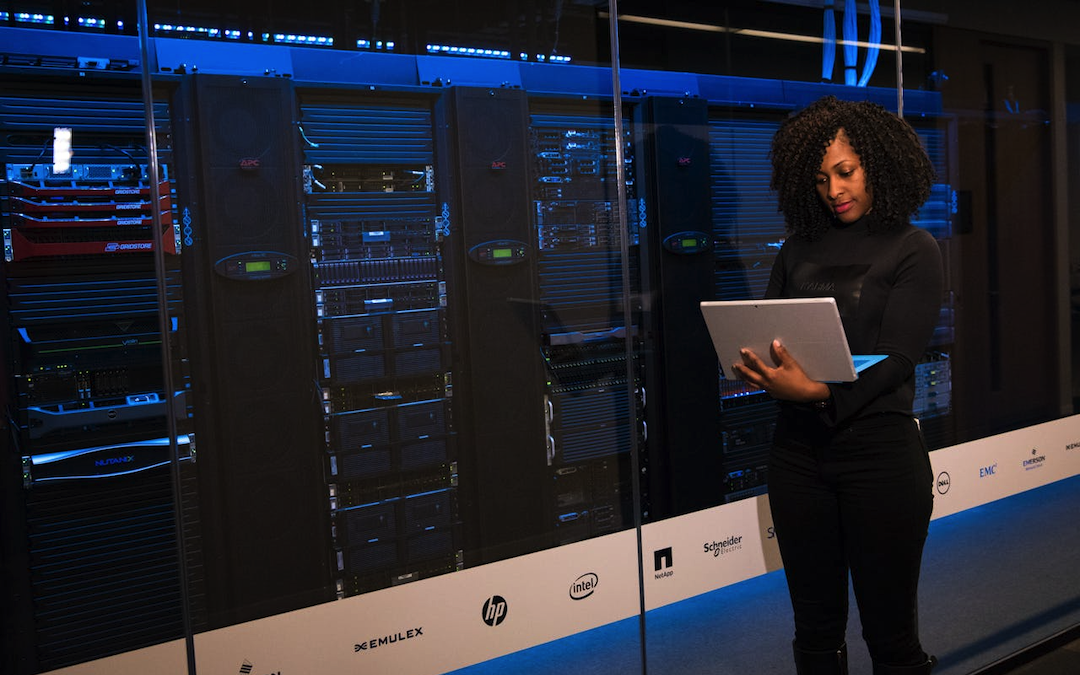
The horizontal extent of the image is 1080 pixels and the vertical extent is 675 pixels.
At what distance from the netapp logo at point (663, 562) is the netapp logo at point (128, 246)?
161cm

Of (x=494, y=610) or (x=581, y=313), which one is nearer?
(x=494, y=610)

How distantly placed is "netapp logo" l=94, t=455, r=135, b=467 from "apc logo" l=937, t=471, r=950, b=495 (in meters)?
2.69

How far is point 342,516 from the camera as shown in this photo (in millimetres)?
2238

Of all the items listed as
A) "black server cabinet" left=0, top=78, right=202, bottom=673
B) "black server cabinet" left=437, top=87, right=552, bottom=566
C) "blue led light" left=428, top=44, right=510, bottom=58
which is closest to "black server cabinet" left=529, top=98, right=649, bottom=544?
"black server cabinet" left=437, top=87, right=552, bottom=566

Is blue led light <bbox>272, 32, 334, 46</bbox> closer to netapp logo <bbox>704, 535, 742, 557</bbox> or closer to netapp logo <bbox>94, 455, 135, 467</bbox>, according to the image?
netapp logo <bbox>94, 455, 135, 467</bbox>

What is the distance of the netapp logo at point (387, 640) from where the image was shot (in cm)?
199

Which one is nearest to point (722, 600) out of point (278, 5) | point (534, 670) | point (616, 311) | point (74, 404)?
point (534, 670)

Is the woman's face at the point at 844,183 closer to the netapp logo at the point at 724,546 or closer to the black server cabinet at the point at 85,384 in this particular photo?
the netapp logo at the point at 724,546

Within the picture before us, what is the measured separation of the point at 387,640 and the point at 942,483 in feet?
7.09

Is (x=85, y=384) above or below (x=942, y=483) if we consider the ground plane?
above

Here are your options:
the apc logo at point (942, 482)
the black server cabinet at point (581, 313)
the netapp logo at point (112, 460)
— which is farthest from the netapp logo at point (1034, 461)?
the netapp logo at point (112, 460)

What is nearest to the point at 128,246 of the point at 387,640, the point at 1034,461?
the point at 387,640

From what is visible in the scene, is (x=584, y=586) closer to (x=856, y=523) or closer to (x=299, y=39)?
(x=856, y=523)

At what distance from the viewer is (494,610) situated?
2162 millimetres
